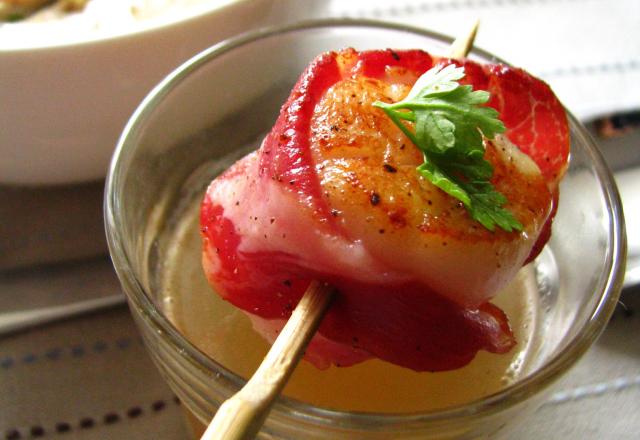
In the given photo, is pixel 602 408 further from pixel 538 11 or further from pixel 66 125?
pixel 538 11

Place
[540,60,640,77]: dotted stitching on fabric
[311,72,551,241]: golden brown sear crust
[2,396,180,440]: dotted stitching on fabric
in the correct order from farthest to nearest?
[540,60,640,77]: dotted stitching on fabric
[2,396,180,440]: dotted stitching on fabric
[311,72,551,241]: golden brown sear crust

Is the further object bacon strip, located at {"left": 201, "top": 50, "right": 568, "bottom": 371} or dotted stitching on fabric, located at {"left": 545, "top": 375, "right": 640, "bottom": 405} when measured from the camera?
dotted stitching on fabric, located at {"left": 545, "top": 375, "right": 640, "bottom": 405}

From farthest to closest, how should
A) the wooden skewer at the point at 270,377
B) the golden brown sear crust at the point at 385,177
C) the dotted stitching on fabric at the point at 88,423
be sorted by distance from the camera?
the dotted stitching on fabric at the point at 88,423, the golden brown sear crust at the point at 385,177, the wooden skewer at the point at 270,377

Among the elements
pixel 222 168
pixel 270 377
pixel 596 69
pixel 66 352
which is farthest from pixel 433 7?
pixel 270 377

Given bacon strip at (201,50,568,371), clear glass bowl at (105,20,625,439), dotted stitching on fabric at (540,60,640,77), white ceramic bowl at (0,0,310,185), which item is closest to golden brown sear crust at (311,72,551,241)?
bacon strip at (201,50,568,371)

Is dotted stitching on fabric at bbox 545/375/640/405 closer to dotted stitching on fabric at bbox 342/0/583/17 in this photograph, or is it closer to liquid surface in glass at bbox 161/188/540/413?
liquid surface in glass at bbox 161/188/540/413

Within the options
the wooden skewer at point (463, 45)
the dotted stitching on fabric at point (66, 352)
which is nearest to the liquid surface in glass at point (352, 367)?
the dotted stitching on fabric at point (66, 352)

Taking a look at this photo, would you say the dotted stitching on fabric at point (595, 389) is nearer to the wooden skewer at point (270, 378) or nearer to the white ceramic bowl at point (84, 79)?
the wooden skewer at point (270, 378)
